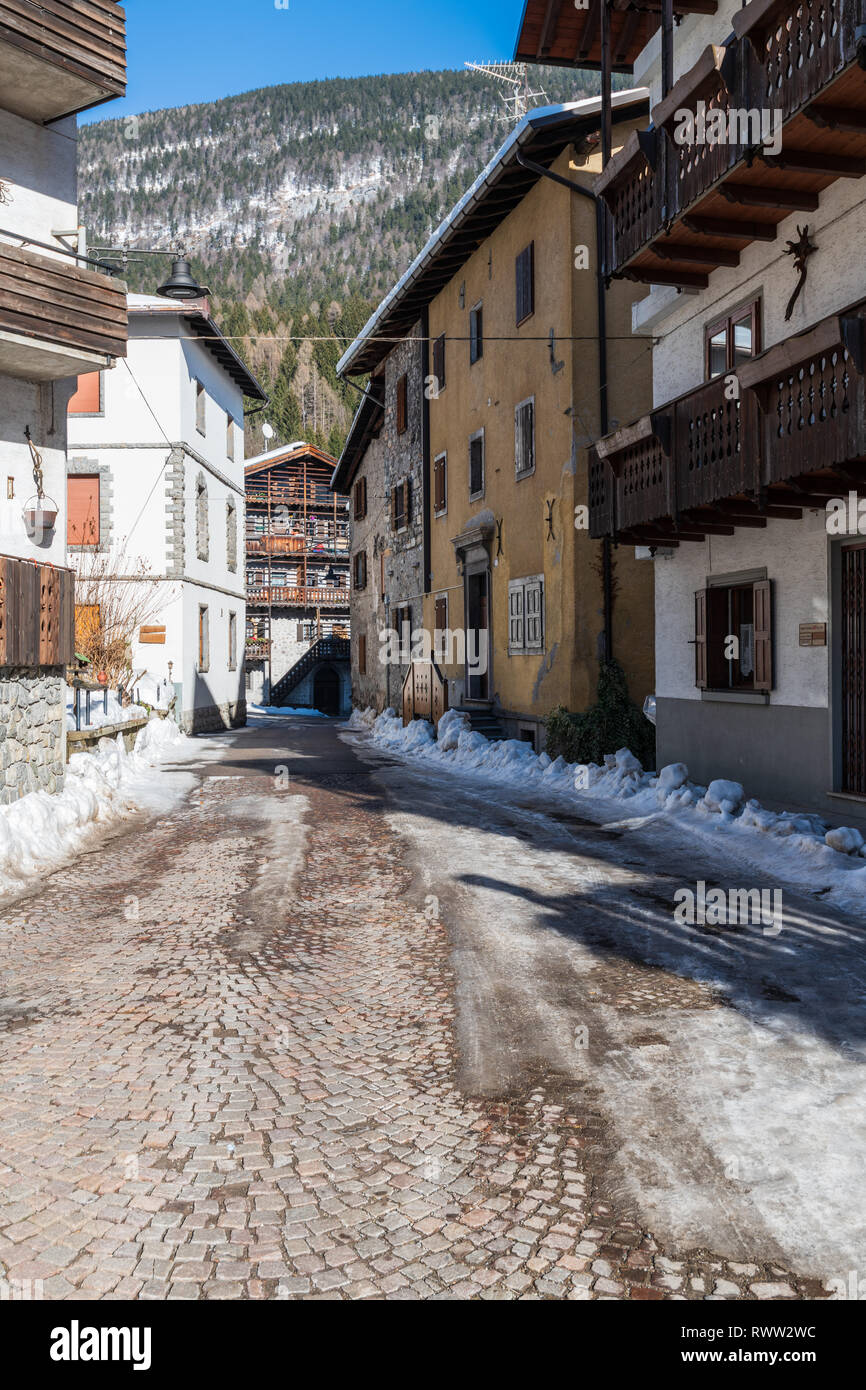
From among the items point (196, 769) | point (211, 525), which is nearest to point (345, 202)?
point (211, 525)

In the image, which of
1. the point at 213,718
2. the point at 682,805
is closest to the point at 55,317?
the point at 682,805

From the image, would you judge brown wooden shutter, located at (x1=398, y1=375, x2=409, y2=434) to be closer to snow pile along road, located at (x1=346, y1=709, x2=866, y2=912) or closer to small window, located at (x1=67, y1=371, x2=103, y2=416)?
small window, located at (x1=67, y1=371, x2=103, y2=416)

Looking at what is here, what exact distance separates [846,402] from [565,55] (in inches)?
437

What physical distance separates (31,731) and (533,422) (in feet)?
35.1

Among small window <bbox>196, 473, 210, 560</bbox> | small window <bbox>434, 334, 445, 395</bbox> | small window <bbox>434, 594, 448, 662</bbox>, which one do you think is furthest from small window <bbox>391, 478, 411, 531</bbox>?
small window <bbox>196, 473, 210, 560</bbox>

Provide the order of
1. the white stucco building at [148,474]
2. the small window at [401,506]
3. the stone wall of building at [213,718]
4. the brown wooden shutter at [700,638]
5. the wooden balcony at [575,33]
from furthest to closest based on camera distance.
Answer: the small window at [401,506]
the stone wall of building at [213,718]
the white stucco building at [148,474]
the wooden balcony at [575,33]
the brown wooden shutter at [700,638]

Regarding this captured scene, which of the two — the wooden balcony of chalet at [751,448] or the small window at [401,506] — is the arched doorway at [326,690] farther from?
the wooden balcony of chalet at [751,448]

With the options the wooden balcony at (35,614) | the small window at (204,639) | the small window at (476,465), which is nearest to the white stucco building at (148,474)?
the small window at (204,639)

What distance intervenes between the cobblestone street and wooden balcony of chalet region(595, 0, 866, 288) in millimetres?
7750

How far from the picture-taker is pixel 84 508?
2402 centimetres

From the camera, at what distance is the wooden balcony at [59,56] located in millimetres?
9828

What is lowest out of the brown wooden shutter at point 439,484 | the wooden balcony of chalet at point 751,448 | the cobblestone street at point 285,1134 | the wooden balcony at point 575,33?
the cobblestone street at point 285,1134

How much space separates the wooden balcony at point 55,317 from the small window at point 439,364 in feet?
40.1
